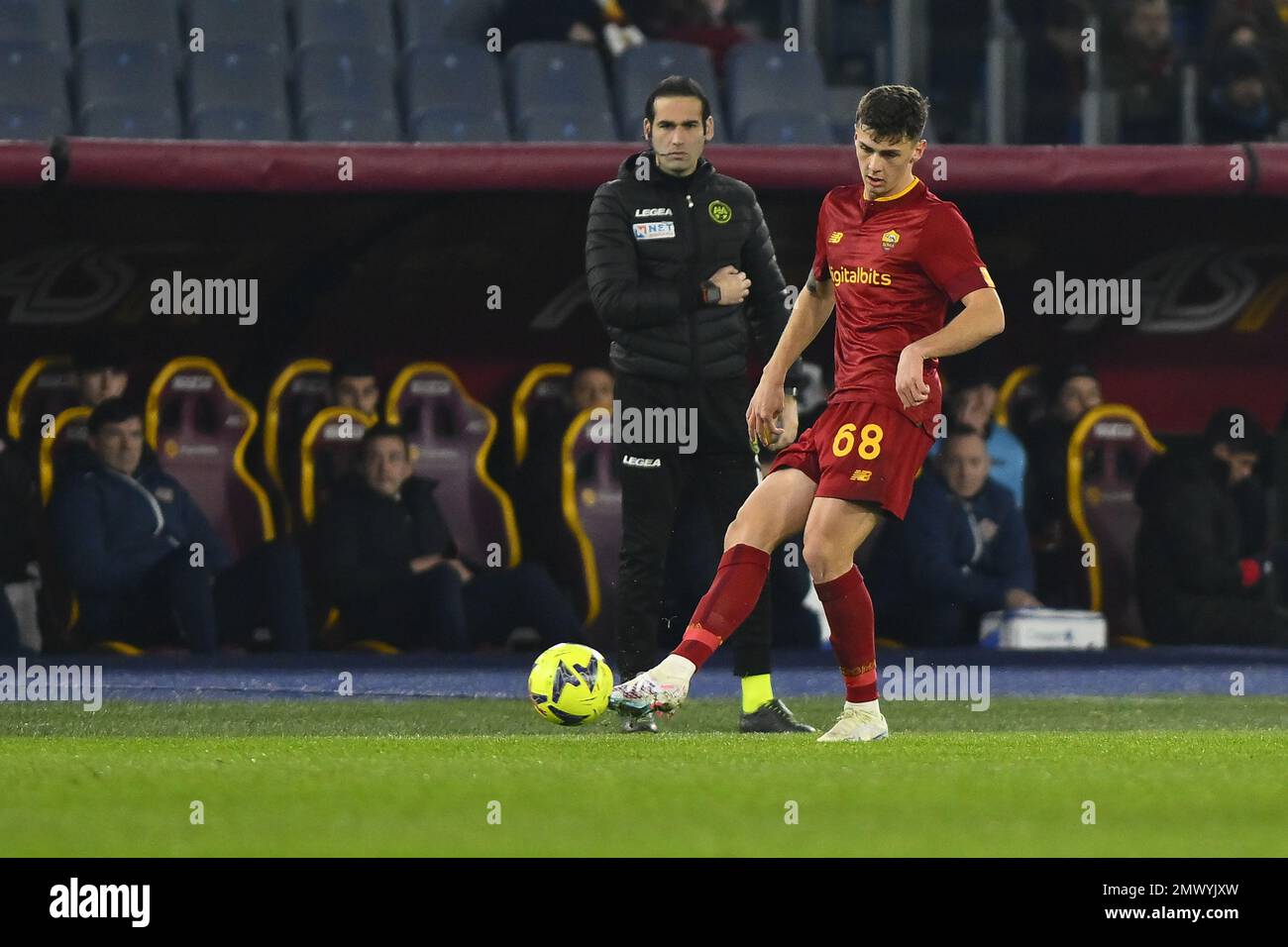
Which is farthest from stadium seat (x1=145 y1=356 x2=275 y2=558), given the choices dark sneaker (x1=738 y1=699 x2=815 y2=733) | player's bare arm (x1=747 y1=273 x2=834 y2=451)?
player's bare arm (x1=747 y1=273 x2=834 y2=451)

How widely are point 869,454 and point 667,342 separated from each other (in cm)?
120

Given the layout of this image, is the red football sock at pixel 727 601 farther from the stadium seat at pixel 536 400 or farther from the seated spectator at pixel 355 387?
the stadium seat at pixel 536 400

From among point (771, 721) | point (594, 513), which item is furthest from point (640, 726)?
point (594, 513)

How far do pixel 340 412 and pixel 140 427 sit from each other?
0.98m

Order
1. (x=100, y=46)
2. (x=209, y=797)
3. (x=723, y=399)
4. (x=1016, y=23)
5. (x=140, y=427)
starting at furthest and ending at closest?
(x=1016, y=23) → (x=100, y=46) → (x=140, y=427) → (x=723, y=399) → (x=209, y=797)

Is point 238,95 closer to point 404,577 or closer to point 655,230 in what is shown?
point 404,577

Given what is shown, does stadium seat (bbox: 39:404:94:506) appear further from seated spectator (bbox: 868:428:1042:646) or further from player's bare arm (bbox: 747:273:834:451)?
player's bare arm (bbox: 747:273:834:451)

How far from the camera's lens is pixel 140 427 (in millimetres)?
10688

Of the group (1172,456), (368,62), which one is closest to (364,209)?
(368,62)

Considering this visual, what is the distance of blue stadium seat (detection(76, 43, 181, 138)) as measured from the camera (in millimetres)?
12023

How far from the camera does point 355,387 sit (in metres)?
11.2

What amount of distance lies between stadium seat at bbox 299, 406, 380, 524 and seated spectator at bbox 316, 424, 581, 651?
0.25 metres

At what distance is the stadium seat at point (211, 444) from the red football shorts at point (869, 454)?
A: 5.40 m
